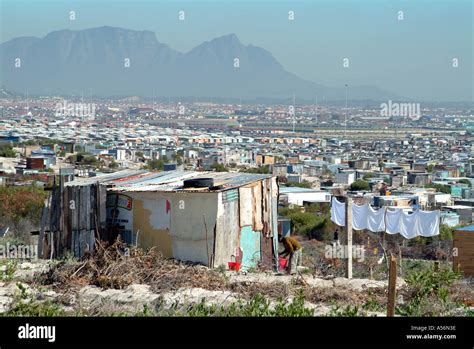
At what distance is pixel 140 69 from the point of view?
105875mm

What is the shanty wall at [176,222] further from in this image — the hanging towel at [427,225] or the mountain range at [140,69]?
the mountain range at [140,69]

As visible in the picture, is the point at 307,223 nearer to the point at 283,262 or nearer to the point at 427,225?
the point at 427,225

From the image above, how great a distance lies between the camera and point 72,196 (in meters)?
11.4

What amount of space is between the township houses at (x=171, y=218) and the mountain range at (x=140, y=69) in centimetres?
5274

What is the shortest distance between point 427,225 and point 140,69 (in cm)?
9054

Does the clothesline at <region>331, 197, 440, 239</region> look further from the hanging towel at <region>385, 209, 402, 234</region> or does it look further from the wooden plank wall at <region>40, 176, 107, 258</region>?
the wooden plank wall at <region>40, 176, 107, 258</region>

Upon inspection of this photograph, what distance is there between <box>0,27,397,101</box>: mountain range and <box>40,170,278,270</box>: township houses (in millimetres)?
52736

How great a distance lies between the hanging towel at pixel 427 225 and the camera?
17.9m

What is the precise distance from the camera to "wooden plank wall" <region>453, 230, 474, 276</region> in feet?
41.6

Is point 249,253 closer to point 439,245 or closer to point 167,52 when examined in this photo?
point 439,245

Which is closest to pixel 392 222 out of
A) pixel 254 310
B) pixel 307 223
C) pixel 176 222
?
pixel 307 223

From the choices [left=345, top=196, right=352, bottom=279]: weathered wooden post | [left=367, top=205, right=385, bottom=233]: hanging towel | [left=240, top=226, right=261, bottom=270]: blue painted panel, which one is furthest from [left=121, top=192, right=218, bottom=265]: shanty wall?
[left=367, top=205, right=385, bottom=233]: hanging towel
